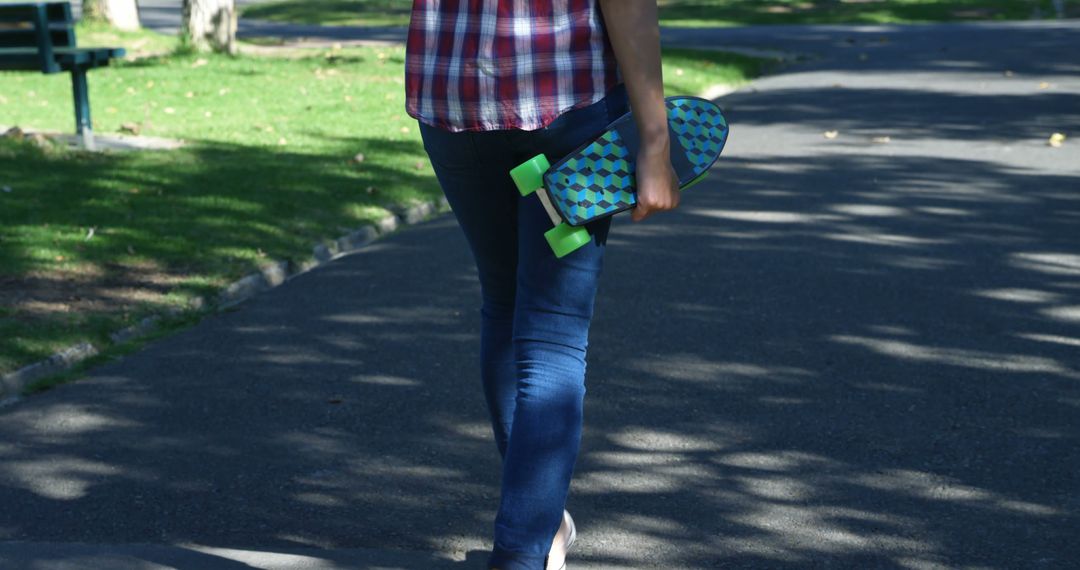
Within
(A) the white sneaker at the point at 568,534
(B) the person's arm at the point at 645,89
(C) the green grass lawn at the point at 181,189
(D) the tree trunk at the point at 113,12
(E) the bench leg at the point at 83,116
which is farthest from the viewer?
(D) the tree trunk at the point at 113,12

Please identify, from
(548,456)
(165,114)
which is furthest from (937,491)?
(165,114)

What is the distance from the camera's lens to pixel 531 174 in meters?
2.80

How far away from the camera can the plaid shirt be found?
2.76 metres

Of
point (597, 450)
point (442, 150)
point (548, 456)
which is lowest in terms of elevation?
point (597, 450)

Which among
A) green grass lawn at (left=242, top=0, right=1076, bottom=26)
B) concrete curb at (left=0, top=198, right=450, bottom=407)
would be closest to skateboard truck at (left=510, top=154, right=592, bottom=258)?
concrete curb at (left=0, top=198, right=450, bottom=407)

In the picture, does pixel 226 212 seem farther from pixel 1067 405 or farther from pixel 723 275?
pixel 1067 405

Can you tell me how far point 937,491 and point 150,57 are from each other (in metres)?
16.7

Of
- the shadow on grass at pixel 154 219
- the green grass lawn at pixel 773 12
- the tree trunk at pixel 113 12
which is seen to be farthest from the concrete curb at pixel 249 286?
the green grass lawn at pixel 773 12

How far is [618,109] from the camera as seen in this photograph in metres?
2.92

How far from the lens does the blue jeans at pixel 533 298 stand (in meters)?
2.89

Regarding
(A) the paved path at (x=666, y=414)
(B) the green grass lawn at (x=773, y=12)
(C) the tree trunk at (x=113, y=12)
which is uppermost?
(A) the paved path at (x=666, y=414)

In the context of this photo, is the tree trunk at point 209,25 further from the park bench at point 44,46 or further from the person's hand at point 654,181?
the person's hand at point 654,181

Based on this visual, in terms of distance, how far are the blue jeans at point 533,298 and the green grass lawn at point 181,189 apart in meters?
2.99

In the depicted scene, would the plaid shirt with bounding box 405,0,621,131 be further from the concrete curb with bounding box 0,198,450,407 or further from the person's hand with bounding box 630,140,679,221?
the concrete curb with bounding box 0,198,450,407
